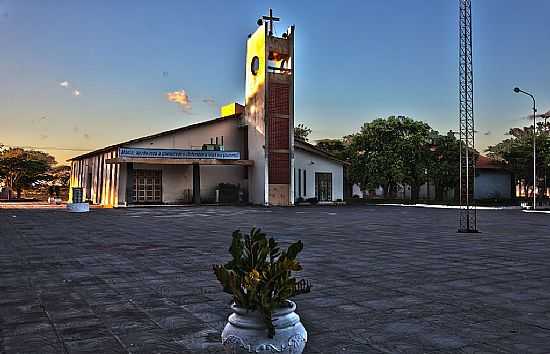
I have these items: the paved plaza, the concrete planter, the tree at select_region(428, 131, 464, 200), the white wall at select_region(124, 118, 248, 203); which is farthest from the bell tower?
the paved plaza

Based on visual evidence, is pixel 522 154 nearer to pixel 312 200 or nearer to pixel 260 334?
pixel 312 200

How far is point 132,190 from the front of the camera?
35312 millimetres

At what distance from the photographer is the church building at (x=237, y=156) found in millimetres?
34750

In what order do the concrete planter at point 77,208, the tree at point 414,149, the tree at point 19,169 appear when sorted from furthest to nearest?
the tree at point 19,169, the tree at point 414,149, the concrete planter at point 77,208

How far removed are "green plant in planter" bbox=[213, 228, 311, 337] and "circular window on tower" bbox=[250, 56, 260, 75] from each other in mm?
33765

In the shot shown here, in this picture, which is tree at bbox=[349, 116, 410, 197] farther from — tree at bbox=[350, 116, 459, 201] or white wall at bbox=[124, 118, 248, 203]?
white wall at bbox=[124, 118, 248, 203]

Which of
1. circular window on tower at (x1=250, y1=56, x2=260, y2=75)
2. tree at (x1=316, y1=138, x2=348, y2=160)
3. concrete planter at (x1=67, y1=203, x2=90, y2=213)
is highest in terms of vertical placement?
circular window on tower at (x1=250, y1=56, x2=260, y2=75)

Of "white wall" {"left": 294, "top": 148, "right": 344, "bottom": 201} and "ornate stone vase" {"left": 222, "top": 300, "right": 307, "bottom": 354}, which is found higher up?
"white wall" {"left": 294, "top": 148, "right": 344, "bottom": 201}

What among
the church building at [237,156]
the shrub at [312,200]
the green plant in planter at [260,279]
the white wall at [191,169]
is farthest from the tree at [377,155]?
the green plant in planter at [260,279]

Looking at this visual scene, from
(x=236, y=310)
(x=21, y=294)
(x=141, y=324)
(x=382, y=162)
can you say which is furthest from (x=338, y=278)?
(x=382, y=162)

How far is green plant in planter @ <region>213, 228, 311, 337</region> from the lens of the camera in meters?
2.89

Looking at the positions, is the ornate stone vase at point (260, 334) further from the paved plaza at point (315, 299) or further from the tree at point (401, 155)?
the tree at point (401, 155)

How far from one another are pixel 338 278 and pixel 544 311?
2757mm

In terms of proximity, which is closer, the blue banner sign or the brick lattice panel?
the blue banner sign
